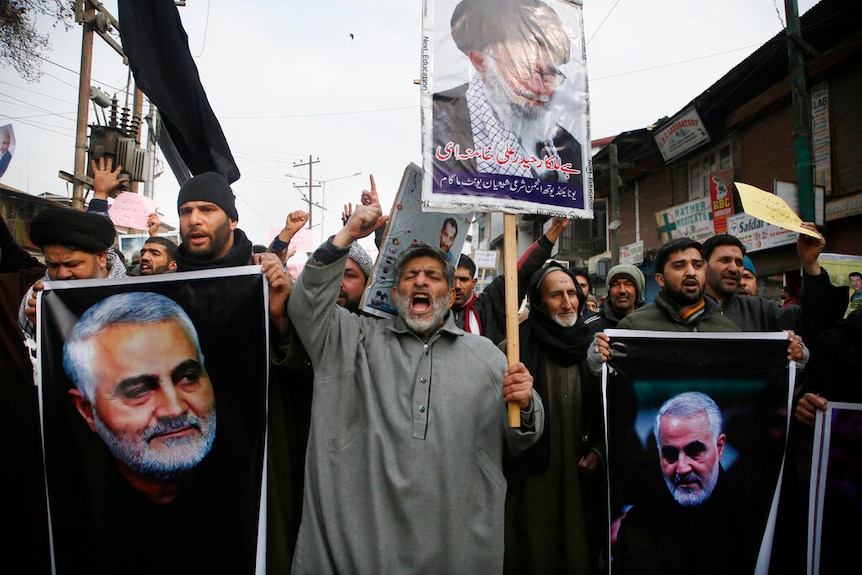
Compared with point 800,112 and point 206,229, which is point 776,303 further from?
point 800,112

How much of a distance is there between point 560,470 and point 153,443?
5.81ft

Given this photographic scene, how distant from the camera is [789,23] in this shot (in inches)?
322

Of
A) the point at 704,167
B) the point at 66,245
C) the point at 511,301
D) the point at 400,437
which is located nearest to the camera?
the point at 400,437

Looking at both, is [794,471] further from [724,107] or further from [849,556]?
[724,107]

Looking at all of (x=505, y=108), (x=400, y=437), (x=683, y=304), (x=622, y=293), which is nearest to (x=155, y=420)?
(x=400, y=437)

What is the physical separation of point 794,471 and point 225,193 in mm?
2863

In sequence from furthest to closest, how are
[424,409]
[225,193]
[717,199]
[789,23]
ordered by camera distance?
1. [717,199]
2. [789,23]
3. [225,193]
4. [424,409]

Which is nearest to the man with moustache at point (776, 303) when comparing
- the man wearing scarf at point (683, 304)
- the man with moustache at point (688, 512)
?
the man wearing scarf at point (683, 304)

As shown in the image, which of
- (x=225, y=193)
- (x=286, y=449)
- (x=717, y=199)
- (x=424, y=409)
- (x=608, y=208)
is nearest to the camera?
(x=424, y=409)

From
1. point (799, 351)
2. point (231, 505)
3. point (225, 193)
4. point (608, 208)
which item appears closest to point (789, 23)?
point (799, 351)

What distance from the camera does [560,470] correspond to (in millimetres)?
2510

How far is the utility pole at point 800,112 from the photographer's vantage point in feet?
26.2

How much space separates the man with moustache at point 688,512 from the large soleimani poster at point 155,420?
1592 millimetres

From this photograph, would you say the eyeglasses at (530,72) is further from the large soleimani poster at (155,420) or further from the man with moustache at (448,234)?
the large soleimani poster at (155,420)
